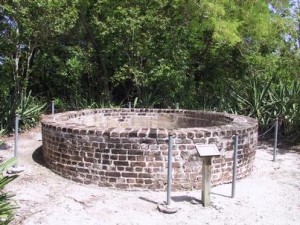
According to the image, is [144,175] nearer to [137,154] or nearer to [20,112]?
[137,154]

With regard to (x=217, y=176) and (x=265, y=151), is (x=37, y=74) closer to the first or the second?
(x=265, y=151)

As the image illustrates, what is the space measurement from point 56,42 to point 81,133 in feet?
28.7

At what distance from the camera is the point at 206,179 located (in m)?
5.70

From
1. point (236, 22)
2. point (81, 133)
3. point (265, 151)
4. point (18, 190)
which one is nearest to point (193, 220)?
point (81, 133)

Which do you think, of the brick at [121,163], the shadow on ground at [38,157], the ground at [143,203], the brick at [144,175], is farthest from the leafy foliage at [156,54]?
the brick at [144,175]

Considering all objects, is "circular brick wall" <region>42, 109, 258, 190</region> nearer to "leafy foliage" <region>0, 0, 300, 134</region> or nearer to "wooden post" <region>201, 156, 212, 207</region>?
"wooden post" <region>201, 156, 212, 207</region>

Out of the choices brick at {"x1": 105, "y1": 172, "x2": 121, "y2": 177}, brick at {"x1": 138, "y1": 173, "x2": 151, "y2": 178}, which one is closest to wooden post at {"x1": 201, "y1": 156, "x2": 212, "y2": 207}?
brick at {"x1": 138, "y1": 173, "x2": 151, "y2": 178}

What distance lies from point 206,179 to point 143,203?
104 centimetres

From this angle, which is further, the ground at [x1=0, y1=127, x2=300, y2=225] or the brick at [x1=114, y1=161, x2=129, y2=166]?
the brick at [x1=114, y1=161, x2=129, y2=166]

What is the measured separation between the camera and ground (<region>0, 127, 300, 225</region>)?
17.5 ft

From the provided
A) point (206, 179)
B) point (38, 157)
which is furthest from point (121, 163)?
point (38, 157)

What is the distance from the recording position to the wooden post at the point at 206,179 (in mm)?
5659

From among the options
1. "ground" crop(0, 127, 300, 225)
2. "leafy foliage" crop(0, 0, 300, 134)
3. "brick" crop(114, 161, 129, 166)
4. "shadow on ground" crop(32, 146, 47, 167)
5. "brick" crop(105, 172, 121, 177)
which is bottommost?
"ground" crop(0, 127, 300, 225)

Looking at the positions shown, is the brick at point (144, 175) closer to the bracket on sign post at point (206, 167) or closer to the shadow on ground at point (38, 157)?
the bracket on sign post at point (206, 167)
